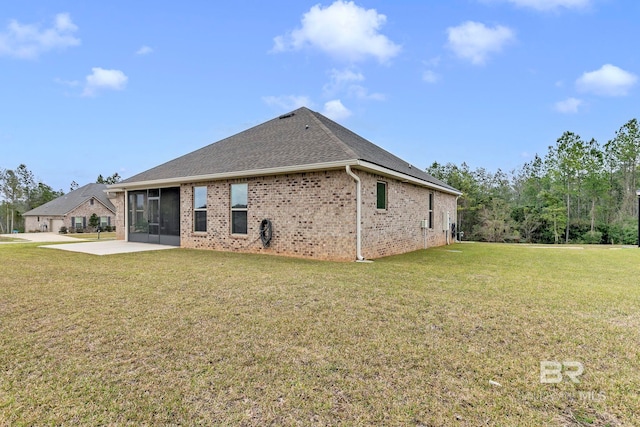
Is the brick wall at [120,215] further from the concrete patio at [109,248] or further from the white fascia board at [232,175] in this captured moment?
the concrete patio at [109,248]

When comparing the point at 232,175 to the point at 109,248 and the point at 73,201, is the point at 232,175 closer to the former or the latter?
the point at 109,248

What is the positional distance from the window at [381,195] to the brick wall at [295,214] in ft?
5.10

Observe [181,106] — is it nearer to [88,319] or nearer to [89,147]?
[89,147]

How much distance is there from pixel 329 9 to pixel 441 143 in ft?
58.0

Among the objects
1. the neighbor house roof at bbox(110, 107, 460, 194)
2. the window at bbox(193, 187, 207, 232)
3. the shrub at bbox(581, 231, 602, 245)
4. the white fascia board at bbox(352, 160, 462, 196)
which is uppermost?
the neighbor house roof at bbox(110, 107, 460, 194)

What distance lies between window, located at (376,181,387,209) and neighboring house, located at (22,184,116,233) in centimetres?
3817

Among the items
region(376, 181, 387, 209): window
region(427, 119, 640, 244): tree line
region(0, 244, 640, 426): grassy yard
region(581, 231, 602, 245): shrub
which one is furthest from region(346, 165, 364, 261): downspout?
region(581, 231, 602, 245): shrub

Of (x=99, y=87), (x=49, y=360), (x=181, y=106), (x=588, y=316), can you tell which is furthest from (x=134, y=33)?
(x=588, y=316)

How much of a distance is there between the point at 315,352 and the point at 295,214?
6.56m

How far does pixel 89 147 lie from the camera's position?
24297mm

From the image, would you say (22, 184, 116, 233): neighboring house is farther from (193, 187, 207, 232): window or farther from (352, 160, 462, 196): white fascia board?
(352, 160, 462, 196): white fascia board

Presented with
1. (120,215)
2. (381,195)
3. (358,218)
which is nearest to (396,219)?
(381,195)

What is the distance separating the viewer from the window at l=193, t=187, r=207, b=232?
38.1ft

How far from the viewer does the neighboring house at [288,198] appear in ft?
28.5
